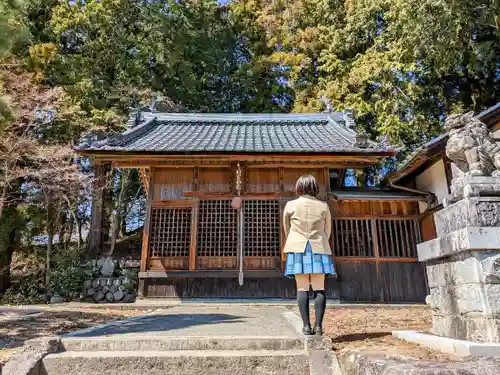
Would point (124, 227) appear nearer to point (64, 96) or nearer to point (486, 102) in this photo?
point (64, 96)

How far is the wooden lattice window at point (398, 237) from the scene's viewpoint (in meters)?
9.96

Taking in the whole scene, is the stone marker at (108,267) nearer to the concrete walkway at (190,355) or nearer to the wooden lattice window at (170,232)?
the wooden lattice window at (170,232)

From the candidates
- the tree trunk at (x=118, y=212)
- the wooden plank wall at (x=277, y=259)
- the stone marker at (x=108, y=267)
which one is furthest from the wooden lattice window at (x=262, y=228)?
the tree trunk at (x=118, y=212)

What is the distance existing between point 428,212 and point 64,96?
1390 cm

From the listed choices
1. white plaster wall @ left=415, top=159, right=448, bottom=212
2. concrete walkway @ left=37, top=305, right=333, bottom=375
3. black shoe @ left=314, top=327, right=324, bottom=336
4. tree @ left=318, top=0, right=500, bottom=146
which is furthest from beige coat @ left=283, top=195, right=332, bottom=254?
tree @ left=318, top=0, right=500, bottom=146

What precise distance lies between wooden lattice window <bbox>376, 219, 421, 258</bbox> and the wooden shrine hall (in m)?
0.03

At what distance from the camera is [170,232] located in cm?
976

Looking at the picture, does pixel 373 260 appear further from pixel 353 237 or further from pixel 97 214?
pixel 97 214

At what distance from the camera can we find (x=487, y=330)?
2980 mm

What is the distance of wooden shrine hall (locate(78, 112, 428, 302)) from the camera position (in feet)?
30.8

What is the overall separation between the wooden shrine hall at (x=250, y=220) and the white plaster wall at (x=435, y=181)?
0.52 metres

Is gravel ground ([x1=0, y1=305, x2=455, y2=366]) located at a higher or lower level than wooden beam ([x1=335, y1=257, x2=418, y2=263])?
lower

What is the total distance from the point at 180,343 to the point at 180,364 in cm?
34

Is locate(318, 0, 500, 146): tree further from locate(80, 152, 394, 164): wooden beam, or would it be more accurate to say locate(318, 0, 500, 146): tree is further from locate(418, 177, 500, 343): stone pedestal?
locate(418, 177, 500, 343): stone pedestal
